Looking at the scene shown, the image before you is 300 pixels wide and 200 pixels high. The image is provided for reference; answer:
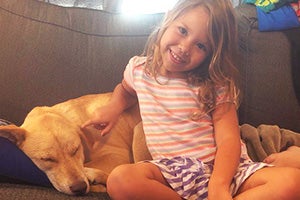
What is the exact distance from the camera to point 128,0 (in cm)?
204

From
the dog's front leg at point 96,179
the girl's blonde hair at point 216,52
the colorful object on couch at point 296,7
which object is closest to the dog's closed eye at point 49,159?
the dog's front leg at point 96,179

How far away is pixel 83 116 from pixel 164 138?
0.35m

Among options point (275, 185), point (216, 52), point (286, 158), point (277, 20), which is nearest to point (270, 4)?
point (277, 20)

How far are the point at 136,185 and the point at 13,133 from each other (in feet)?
1.30

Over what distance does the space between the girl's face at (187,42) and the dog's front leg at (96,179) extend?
39 centimetres

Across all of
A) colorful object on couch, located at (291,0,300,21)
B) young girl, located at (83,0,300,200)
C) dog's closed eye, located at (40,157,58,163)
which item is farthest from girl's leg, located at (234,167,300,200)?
colorful object on couch, located at (291,0,300,21)

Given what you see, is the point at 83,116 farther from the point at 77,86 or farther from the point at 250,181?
the point at 250,181

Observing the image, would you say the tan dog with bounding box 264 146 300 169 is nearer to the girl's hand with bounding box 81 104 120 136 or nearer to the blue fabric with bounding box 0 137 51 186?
the girl's hand with bounding box 81 104 120 136

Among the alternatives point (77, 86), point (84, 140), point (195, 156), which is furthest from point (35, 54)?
point (195, 156)

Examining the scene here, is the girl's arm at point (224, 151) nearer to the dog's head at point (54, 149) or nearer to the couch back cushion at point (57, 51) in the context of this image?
the dog's head at point (54, 149)

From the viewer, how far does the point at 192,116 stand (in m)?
Answer: 1.33

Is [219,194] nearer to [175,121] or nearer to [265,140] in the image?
[175,121]

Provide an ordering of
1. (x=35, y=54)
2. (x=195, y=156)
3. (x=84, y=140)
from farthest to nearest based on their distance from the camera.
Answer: (x=35, y=54), (x=84, y=140), (x=195, y=156)

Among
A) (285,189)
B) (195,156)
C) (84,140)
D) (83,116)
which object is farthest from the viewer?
(83,116)
